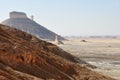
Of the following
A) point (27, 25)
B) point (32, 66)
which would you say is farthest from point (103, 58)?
point (27, 25)

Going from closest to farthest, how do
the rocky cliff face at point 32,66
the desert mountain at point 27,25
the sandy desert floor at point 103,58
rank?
the rocky cliff face at point 32,66 < the sandy desert floor at point 103,58 < the desert mountain at point 27,25

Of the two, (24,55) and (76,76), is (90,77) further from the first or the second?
(24,55)

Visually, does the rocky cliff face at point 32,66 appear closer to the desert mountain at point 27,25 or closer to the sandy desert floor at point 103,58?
the sandy desert floor at point 103,58

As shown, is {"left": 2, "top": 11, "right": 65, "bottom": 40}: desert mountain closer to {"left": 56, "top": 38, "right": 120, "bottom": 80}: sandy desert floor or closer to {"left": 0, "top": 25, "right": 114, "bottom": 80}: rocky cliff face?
{"left": 56, "top": 38, "right": 120, "bottom": 80}: sandy desert floor

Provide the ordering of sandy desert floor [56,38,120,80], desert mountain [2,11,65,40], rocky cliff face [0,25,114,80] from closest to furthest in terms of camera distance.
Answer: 1. rocky cliff face [0,25,114,80]
2. sandy desert floor [56,38,120,80]
3. desert mountain [2,11,65,40]

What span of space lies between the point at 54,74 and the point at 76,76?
9.91 ft

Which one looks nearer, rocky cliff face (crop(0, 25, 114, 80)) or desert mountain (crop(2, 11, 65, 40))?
rocky cliff face (crop(0, 25, 114, 80))

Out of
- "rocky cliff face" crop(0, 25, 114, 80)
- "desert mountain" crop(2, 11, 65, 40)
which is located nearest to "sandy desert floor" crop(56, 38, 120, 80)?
"rocky cliff face" crop(0, 25, 114, 80)

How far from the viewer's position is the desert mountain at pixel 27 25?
182 m

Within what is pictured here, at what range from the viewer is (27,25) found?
185250mm

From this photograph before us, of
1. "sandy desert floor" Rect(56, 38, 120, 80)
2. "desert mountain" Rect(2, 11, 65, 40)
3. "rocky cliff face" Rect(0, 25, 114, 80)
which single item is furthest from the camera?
"desert mountain" Rect(2, 11, 65, 40)

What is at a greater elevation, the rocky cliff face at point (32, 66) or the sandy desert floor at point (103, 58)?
the rocky cliff face at point (32, 66)

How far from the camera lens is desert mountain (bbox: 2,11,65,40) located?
597ft

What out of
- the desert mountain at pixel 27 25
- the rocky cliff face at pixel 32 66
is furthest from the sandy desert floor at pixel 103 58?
the desert mountain at pixel 27 25
